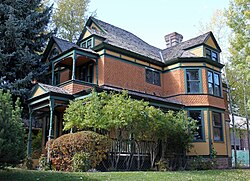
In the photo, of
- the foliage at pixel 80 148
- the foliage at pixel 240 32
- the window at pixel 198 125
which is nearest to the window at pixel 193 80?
the window at pixel 198 125

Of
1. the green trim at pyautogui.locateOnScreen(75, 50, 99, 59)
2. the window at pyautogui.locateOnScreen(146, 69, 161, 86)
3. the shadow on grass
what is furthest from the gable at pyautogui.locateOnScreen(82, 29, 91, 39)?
the shadow on grass

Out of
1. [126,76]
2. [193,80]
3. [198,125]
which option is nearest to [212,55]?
[193,80]

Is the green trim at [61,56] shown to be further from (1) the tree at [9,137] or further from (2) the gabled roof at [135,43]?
(1) the tree at [9,137]

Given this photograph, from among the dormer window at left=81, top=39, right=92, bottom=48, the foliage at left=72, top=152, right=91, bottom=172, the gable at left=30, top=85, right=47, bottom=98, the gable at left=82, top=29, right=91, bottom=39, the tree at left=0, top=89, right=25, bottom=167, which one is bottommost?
the foliage at left=72, top=152, right=91, bottom=172

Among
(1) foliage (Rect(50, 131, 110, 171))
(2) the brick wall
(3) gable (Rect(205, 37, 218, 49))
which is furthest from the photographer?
(3) gable (Rect(205, 37, 218, 49))

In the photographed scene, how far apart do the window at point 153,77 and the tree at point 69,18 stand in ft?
42.1

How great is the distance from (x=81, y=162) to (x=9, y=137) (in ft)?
12.5

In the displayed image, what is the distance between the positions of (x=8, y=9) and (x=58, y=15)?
1220 centimetres

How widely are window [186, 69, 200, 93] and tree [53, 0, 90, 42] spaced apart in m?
14.6

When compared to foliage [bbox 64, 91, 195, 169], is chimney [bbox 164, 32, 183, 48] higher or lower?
higher

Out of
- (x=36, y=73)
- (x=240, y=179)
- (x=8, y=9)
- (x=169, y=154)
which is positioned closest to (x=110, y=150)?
(x=169, y=154)

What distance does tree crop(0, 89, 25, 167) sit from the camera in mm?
8898

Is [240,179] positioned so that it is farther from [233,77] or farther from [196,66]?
[233,77]

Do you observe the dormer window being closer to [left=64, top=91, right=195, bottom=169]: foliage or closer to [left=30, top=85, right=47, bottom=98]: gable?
[left=30, top=85, right=47, bottom=98]: gable
